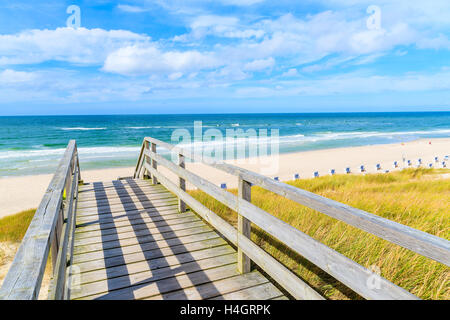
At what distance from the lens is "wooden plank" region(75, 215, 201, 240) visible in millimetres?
4035

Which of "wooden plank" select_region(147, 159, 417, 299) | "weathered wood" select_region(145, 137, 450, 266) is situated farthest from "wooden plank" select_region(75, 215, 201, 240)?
"weathered wood" select_region(145, 137, 450, 266)

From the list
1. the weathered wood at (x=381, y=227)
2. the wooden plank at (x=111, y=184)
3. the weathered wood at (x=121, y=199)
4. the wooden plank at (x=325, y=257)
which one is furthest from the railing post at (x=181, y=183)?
the wooden plank at (x=111, y=184)

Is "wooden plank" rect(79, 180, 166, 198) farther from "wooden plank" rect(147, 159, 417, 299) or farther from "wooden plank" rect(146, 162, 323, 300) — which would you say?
"wooden plank" rect(147, 159, 417, 299)

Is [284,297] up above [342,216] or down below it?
below

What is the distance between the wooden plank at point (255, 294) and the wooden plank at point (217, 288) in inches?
1.8

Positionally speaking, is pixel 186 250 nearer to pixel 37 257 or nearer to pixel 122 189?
pixel 37 257

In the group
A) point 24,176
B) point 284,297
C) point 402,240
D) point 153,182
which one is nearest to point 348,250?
point 284,297

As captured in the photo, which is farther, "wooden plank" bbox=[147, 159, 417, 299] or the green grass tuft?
the green grass tuft

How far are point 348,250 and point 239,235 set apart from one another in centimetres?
144

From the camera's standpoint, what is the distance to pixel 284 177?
1481 cm

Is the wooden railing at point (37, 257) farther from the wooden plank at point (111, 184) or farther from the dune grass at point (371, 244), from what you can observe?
the wooden plank at point (111, 184)

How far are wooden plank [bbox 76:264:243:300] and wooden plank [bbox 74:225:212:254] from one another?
102 cm
